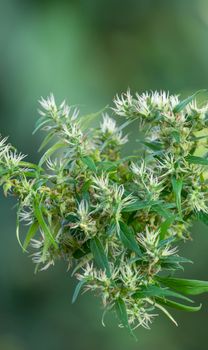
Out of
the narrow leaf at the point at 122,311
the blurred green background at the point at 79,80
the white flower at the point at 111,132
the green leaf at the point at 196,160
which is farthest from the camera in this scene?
the blurred green background at the point at 79,80

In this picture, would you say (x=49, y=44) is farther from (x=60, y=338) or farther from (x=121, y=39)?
(x=60, y=338)

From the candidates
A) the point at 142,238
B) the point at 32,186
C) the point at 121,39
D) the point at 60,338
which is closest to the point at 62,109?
the point at 32,186

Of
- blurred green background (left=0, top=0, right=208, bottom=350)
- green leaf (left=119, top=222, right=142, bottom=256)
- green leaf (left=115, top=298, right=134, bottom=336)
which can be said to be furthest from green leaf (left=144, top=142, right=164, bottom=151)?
blurred green background (left=0, top=0, right=208, bottom=350)

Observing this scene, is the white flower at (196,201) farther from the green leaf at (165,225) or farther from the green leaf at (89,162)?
the green leaf at (89,162)

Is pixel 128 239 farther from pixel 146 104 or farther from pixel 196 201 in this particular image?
pixel 146 104

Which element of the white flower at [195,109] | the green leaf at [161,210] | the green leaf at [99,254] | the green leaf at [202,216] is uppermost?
the white flower at [195,109]

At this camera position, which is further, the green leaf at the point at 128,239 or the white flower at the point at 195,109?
the white flower at the point at 195,109

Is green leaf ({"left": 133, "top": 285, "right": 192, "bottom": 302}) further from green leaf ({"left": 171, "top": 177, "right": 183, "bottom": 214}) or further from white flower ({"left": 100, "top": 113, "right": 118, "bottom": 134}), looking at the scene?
white flower ({"left": 100, "top": 113, "right": 118, "bottom": 134})

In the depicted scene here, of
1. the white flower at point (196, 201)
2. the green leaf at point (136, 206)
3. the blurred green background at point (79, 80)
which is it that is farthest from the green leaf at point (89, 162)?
the blurred green background at point (79, 80)

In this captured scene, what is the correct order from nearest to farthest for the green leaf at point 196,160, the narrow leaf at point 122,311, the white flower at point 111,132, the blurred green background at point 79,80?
the narrow leaf at point 122,311 < the green leaf at point 196,160 < the white flower at point 111,132 < the blurred green background at point 79,80

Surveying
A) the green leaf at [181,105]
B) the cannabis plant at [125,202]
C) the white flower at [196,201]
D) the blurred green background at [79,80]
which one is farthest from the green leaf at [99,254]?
the blurred green background at [79,80]

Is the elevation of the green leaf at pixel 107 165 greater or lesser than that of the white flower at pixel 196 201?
greater
